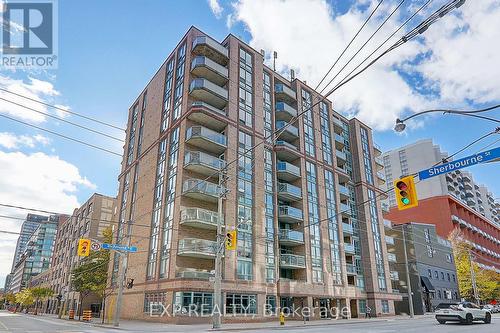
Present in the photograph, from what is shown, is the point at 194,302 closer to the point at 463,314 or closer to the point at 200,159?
the point at 200,159

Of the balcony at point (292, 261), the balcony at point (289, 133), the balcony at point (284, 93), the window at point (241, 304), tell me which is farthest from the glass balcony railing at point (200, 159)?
the balcony at point (284, 93)

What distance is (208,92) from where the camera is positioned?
37094 mm

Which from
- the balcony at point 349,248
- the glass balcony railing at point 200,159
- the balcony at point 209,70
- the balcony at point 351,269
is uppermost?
the balcony at point 209,70

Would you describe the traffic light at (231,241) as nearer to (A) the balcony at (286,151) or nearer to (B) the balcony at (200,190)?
(B) the balcony at (200,190)

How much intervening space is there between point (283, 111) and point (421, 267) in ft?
120

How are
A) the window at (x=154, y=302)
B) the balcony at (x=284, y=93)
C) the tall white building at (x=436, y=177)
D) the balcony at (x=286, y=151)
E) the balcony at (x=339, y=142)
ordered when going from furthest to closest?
the tall white building at (x=436, y=177) < the balcony at (x=339, y=142) < the balcony at (x=284, y=93) < the balcony at (x=286, y=151) < the window at (x=154, y=302)

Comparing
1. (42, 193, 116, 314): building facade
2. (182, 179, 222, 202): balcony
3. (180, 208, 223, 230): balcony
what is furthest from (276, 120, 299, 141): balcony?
(42, 193, 116, 314): building facade

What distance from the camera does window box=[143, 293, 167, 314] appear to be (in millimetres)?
30223

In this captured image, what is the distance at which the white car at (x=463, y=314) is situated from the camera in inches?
891

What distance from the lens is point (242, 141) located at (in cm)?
3822

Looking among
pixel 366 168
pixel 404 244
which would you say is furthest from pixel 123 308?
pixel 404 244

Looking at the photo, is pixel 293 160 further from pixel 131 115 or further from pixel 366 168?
pixel 131 115

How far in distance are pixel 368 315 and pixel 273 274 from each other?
15381mm

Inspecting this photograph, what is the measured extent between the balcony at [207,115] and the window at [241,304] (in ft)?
58.0
